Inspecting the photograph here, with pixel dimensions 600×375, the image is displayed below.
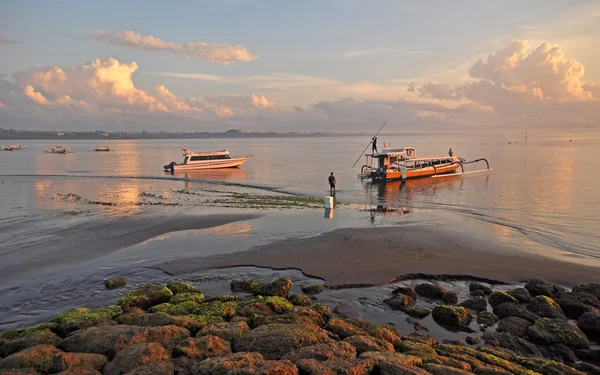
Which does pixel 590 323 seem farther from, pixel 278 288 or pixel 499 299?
pixel 278 288

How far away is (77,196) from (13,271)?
817 inches

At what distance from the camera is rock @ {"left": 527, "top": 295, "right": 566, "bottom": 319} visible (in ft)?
36.3

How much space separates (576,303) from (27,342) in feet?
47.5

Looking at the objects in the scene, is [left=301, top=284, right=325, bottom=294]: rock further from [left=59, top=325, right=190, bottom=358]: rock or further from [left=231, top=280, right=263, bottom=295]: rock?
[left=59, top=325, right=190, bottom=358]: rock

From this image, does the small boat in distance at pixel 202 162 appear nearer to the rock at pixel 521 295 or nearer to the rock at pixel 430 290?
the rock at pixel 430 290

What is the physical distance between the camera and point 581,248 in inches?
733

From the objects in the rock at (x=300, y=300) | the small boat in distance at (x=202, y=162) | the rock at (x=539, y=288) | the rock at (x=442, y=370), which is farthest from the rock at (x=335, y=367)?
the small boat in distance at (x=202, y=162)

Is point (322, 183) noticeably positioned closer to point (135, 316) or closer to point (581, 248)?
point (581, 248)

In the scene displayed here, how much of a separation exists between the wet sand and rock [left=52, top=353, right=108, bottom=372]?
7.18m

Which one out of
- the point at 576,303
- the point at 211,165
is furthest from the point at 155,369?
the point at 211,165

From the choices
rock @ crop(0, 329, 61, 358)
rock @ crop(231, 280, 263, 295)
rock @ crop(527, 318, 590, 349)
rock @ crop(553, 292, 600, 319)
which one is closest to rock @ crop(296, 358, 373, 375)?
rock @ crop(527, 318, 590, 349)

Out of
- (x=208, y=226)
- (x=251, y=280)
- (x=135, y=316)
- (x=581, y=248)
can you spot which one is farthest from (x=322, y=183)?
(x=135, y=316)

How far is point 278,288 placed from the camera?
12.4 meters

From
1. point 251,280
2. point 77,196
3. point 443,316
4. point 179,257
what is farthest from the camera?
point 77,196
